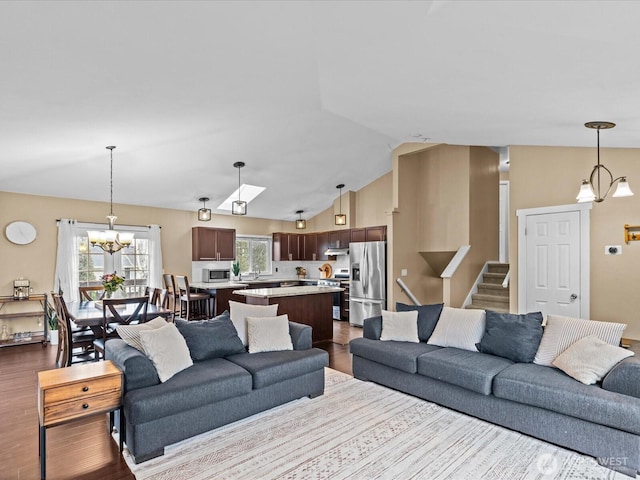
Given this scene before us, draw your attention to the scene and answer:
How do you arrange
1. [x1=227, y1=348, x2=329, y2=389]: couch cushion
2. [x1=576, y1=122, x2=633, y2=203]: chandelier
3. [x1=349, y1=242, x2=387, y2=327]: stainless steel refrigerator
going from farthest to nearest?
1. [x1=349, y1=242, x2=387, y2=327]: stainless steel refrigerator
2. [x1=576, y1=122, x2=633, y2=203]: chandelier
3. [x1=227, y1=348, x2=329, y2=389]: couch cushion

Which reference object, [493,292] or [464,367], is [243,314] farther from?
[493,292]

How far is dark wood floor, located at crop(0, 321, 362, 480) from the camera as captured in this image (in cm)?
253

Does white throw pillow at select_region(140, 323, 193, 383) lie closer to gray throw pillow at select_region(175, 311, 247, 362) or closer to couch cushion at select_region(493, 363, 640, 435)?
gray throw pillow at select_region(175, 311, 247, 362)

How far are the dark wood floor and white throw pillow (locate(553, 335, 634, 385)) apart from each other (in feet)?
11.0

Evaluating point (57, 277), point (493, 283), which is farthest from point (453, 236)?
point (57, 277)

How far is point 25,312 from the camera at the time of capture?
6172 mm

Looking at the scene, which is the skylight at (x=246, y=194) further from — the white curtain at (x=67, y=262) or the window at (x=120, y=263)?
the white curtain at (x=67, y=262)

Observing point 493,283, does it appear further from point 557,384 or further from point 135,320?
point 135,320

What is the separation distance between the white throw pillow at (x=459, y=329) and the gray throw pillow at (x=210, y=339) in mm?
2105

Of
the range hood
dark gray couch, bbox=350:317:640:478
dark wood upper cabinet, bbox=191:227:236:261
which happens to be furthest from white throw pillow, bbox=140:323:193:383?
the range hood

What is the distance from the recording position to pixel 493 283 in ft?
22.4

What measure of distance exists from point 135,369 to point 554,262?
4.96 meters

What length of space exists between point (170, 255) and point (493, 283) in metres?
6.44

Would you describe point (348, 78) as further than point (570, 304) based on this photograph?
No
